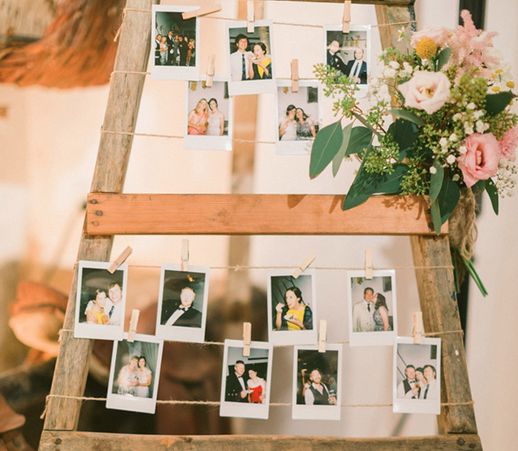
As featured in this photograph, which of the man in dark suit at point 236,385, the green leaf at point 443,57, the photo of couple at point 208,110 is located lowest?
the man in dark suit at point 236,385

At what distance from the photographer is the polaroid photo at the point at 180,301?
A: 1464mm

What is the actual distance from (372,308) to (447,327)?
6.1 inches

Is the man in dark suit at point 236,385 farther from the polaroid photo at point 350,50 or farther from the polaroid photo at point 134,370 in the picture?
the polaroid photo at point 350,50

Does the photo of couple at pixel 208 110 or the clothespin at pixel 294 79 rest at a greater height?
the clothespin at pixel 294 79

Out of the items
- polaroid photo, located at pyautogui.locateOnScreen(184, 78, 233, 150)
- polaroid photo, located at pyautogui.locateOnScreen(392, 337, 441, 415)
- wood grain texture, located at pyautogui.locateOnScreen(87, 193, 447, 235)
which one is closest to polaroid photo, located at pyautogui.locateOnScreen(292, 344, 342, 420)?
polaroid photo, located at pyautogui.locateOnScreen(392, 337, 441, 415)

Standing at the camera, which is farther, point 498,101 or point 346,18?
point 346,18

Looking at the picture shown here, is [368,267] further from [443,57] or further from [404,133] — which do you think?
[443,57]

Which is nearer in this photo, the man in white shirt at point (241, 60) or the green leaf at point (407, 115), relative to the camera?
the green leaf at point (407, 115)

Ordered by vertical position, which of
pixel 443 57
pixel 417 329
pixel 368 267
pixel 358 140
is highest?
pixel 443 57

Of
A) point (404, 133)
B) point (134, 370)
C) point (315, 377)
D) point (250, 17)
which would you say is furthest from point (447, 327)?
point (250, 17)

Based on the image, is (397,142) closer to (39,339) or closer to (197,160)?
(197,160)

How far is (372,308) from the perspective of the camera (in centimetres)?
149

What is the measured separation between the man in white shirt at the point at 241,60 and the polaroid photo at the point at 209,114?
0.03 meters

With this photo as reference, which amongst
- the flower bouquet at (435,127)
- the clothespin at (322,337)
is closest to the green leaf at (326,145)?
the flower bouquet at (435,127)
